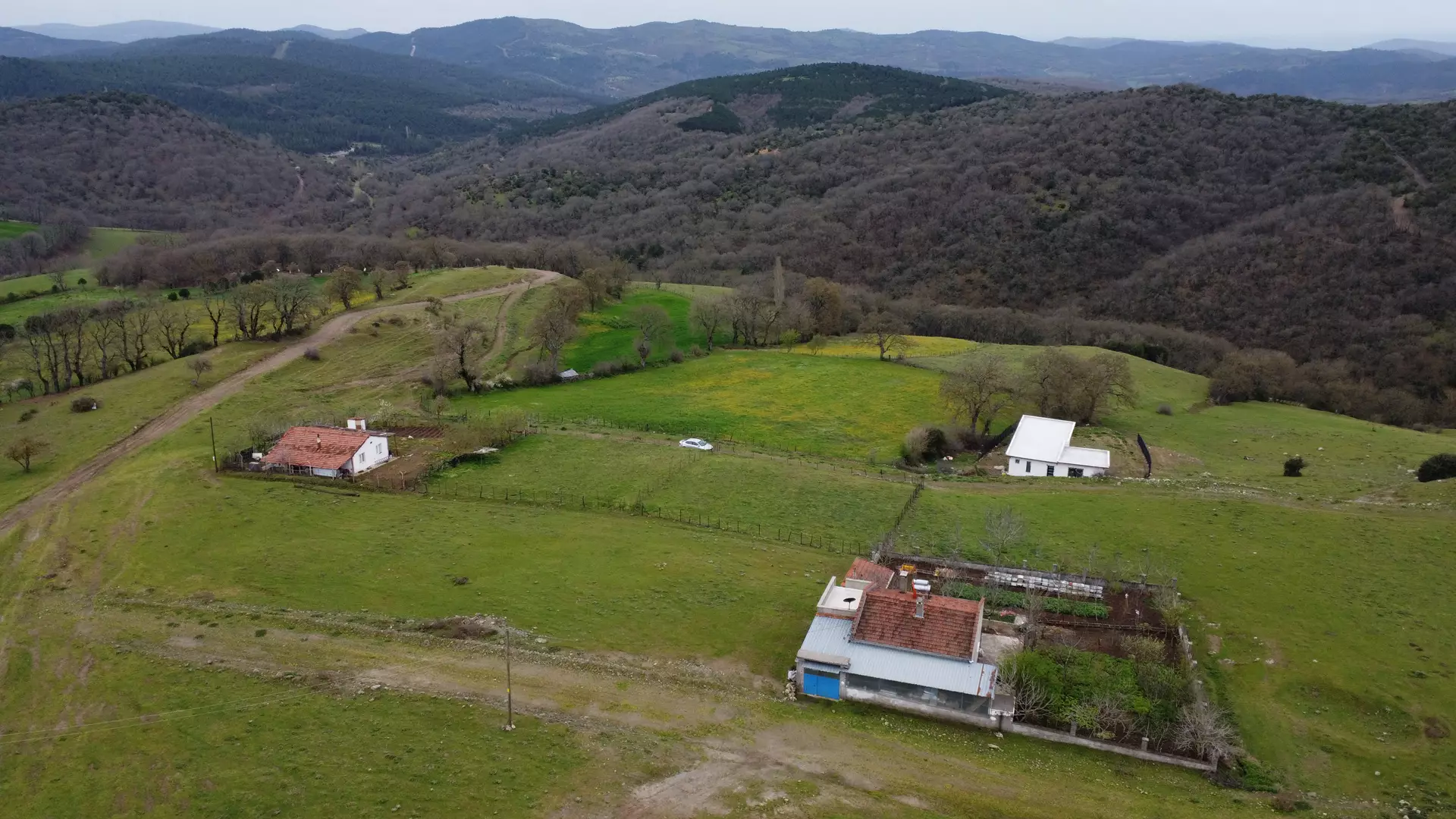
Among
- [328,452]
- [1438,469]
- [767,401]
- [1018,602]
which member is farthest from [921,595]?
[767,401]

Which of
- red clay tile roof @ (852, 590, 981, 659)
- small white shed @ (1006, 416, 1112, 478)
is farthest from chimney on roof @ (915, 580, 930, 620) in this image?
small white shed @ (1006, 416, 1112, 478)

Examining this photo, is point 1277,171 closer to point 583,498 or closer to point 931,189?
point 931,189

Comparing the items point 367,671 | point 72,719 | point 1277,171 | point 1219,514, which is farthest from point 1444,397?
point 72,719

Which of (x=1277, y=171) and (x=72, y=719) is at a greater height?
(x=1277, y=171)

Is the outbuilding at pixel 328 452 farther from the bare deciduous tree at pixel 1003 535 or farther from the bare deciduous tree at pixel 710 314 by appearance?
the bare deciduous tree at pixel 710 314

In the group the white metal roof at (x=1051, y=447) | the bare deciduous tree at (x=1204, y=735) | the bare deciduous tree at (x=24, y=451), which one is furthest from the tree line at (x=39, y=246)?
the bare deciduous tree at (x=1204, y=735)

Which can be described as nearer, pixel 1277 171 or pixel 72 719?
pixel 72 719
